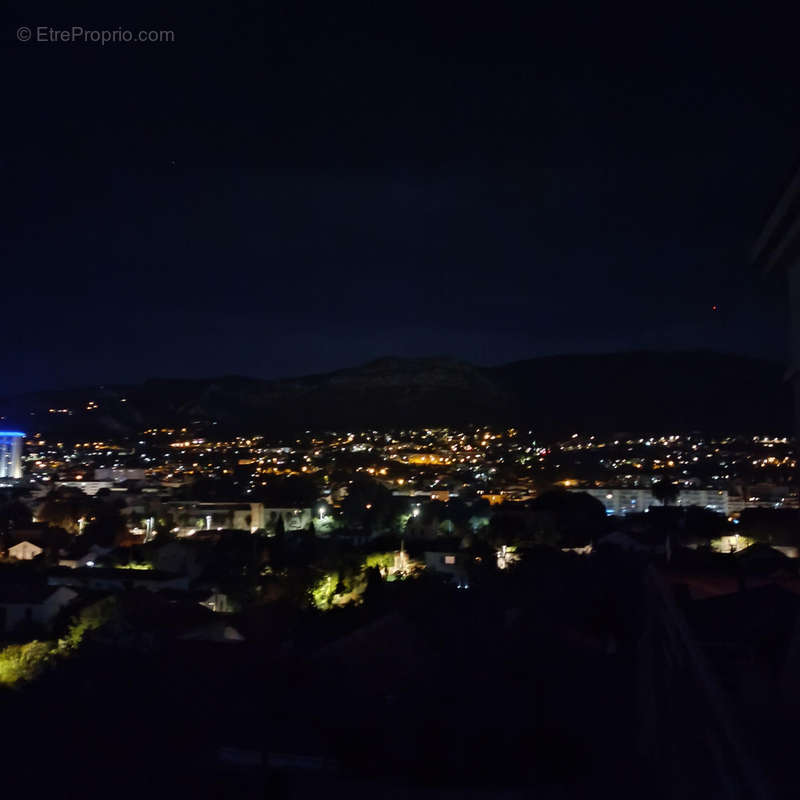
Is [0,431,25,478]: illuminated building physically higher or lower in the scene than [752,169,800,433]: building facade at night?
lower

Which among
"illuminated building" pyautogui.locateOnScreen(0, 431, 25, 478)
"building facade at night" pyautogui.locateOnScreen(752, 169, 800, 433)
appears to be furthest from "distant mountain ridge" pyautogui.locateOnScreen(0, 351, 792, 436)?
"building facade at night" pyautogui.locateOnScreen(752, 169, 800, 433)

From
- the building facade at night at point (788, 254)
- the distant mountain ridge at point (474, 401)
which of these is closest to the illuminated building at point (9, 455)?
the distant mountain ridge at point (474, 401)

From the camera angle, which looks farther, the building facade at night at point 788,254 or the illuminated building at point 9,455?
the illuminated building at point 9,455

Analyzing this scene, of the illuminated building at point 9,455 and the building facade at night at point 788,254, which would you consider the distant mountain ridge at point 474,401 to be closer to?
the illuminated building at point 9,455

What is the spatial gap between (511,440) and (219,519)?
1327 inches

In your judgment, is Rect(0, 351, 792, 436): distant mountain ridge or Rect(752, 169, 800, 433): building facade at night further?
Rect(0, 351, 792, 436): distant mountain ridge

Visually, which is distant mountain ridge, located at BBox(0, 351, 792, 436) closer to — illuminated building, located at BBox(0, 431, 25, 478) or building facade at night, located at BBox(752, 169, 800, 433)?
illuminated building, located at BBox(0, 431, 25, 478)

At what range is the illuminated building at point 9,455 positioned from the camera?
6544 centimetres

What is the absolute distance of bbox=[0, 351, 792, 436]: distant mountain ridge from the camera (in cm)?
6444

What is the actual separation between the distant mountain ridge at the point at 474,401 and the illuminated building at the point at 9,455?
12.0m

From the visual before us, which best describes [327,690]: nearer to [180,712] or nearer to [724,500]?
[180,712]

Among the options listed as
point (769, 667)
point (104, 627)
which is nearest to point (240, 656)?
point (104, 627)

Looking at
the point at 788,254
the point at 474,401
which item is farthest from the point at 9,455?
the point at 788,254

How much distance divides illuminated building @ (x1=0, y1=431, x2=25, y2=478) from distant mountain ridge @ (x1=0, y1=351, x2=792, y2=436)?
1198 cm
